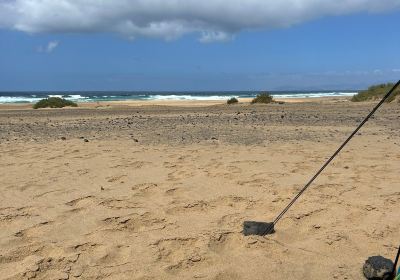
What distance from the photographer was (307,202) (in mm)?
4414

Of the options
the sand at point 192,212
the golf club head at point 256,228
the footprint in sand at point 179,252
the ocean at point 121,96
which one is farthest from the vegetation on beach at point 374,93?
the ocean at point 121,96

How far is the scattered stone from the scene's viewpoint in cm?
281

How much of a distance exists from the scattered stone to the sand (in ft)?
0.32

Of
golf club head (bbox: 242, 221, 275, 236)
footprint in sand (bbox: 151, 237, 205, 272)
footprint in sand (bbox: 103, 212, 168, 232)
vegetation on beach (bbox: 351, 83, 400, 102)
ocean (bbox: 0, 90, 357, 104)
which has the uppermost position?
vegetation on beach (bbox: 351, 83, 400, 102)

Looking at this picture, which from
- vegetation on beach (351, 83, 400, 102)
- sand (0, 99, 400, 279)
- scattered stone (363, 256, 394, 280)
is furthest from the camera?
vegetation on beach (351, 83, 400, 102)

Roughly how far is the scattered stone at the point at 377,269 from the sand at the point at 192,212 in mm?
98

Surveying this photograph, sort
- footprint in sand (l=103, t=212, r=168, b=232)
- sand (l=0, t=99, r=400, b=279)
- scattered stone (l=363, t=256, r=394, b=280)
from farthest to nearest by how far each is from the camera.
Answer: footprint in sand (l=103, t=212, r=168, b=232)
sand (l=0, t=99, r=400, b=279)
scattered stone (l=363, t=256, r=394, b=280)

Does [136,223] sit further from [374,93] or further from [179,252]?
[374,93]

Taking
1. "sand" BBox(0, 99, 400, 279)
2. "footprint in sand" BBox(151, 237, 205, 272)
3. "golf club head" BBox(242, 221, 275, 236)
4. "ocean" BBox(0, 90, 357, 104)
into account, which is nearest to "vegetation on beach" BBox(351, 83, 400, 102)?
"sand" BBox(0, 99, 400, 279)

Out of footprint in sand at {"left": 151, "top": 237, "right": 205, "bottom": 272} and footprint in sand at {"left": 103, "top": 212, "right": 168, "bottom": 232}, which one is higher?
footprint in sand at {"left": 103, "top": 212, "right": 168, "bottom": 232}

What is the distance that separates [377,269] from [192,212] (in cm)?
183

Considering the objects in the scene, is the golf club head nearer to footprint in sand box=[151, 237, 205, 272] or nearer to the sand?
the sand

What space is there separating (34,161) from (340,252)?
4689 millimetres

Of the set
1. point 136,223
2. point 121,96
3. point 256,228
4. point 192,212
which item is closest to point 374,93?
point 192,212
